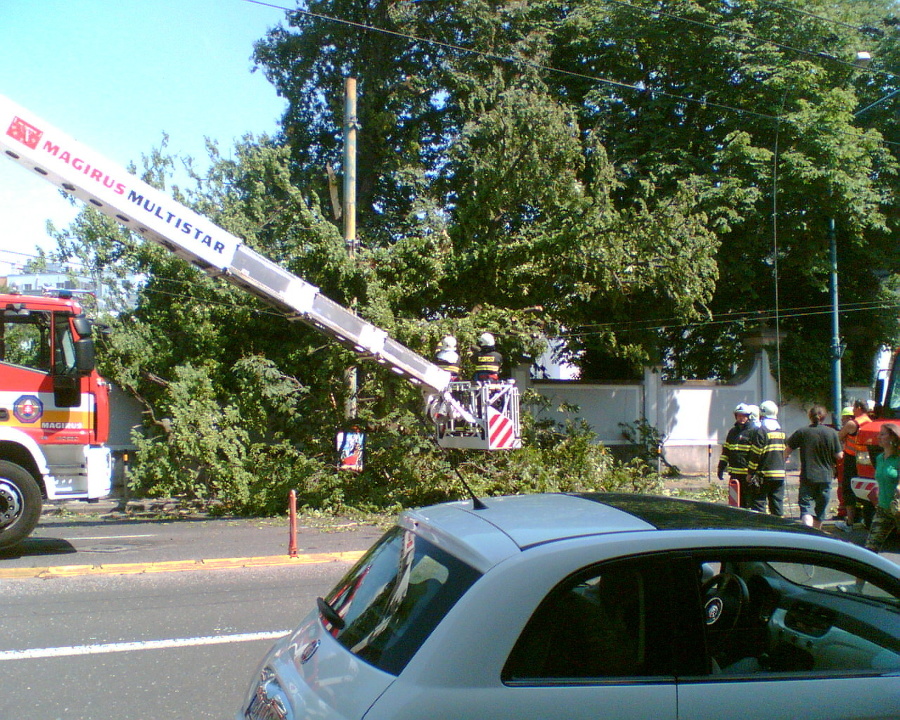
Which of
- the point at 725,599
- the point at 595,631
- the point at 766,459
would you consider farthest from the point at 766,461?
the point at 595,631

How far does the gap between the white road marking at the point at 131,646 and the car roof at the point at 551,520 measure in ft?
11.4

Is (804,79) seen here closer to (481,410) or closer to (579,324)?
(579,324)

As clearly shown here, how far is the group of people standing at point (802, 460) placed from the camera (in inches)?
389

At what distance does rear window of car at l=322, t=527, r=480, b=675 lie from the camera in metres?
2.55

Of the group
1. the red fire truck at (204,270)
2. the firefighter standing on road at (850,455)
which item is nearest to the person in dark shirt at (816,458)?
the firefighter standing on road at (850,455)

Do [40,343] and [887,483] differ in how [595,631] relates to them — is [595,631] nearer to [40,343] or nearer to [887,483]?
[887,483]

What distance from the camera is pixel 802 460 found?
10.8m

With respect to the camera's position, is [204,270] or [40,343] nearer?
[40,343]

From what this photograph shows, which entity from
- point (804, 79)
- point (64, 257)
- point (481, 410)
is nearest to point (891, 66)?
point (804, 79)

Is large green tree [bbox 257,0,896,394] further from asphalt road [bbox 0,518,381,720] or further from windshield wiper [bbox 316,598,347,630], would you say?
windshield wiper [bbox 316,598,347,630]

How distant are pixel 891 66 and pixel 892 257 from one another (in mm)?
4293

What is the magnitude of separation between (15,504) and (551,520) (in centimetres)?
776

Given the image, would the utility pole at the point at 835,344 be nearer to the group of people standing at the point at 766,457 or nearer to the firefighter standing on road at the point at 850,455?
the firefighter standing on road at the point at 850,455

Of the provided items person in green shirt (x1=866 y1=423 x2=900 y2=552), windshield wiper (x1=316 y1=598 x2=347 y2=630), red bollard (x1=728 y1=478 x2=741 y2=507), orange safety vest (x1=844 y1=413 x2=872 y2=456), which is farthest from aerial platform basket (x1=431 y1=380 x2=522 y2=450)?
windshield wiper (x1=316 y1=598 x2=347 y2=630)
